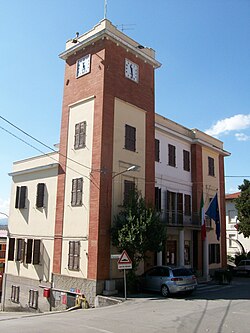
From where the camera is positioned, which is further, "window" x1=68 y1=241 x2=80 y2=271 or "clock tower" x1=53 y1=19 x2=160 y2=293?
"window" x1=68 y1=241 x2=80 y2=271

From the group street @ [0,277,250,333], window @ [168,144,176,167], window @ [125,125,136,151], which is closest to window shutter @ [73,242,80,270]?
street @ [0,277,250,333]

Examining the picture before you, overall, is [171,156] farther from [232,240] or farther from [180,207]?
[232,240]

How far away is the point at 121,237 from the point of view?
18.3m

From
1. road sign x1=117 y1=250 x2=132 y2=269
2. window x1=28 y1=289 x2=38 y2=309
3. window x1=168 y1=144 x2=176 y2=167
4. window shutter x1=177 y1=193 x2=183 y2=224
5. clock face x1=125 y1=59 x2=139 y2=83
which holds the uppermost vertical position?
clock face x1=125 y1=59 x2=139 y2=83

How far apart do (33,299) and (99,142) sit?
11041 millimetres

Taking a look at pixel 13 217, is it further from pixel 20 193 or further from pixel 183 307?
pixel 183 307

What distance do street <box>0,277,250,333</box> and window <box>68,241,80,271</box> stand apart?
3.92m

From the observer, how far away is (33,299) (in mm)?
22719

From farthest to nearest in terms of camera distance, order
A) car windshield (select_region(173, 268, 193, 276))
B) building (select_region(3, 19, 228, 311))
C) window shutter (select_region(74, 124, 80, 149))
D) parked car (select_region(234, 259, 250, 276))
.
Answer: parked car (select_region(234, 259, 250, 276))
window shutter (select_region(74, 124, 80, 149))
building (select_region(3, 19, 228, 311))
car windshield (select_region(173, 268, 193, 276))

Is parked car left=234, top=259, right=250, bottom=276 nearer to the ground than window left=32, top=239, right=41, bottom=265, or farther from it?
nearer to the ground

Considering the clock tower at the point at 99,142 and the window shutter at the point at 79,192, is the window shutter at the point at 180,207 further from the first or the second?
the window shutter at the point at 79,192

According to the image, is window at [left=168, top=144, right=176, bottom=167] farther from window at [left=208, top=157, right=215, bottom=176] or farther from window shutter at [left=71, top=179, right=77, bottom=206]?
window shutter at [left=71, top=179, right=77, bottom=206]

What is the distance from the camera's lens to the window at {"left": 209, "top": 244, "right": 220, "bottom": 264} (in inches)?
1131

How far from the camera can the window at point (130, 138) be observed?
2187 cm
